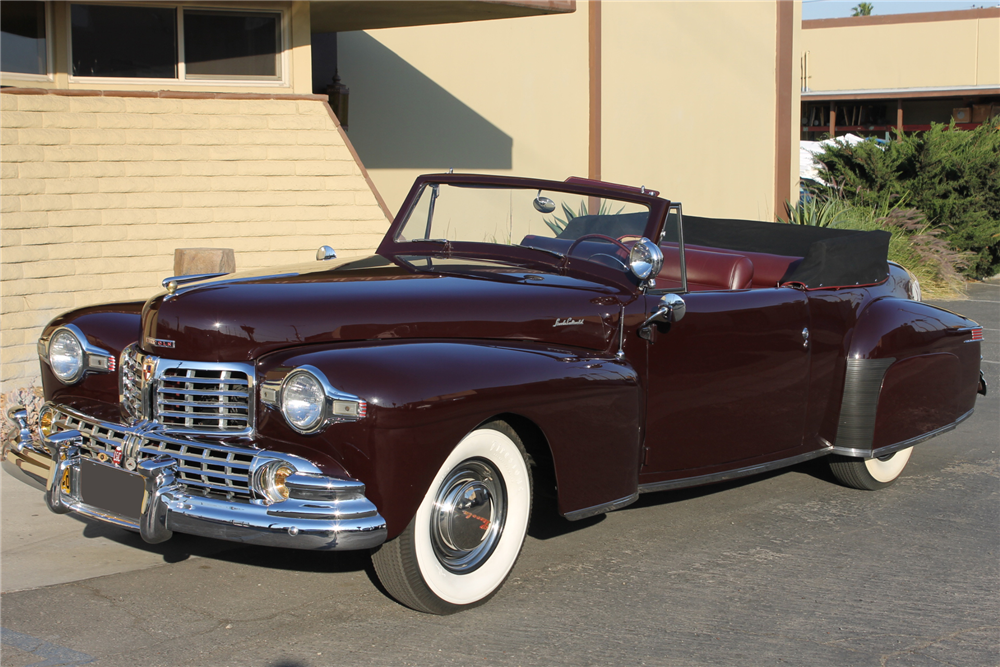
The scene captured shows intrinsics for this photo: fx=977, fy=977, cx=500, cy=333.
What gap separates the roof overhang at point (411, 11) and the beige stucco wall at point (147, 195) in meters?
1.17

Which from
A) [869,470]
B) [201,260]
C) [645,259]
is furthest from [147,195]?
[869,470]

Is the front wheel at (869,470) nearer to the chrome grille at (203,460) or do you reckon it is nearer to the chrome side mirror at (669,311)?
the chrome side mirror at (669,311)

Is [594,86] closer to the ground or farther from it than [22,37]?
farther from it

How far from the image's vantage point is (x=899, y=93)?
92.3 feet

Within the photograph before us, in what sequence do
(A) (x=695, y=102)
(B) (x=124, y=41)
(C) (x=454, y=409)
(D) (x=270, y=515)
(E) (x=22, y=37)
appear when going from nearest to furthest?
(D) (x=270, y=515) → (C) (x=454, y=409) → (E) (x=22, y=37) → (B) (x=124, y=41) → (A) (x=695, y=102)

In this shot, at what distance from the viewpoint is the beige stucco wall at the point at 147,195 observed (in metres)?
6.87

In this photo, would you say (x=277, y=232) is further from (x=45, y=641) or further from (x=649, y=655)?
(x=649, y=655)

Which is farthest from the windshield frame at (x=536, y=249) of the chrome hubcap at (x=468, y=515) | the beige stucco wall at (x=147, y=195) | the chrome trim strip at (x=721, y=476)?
the beige stucco wall at (x=147, y=195)

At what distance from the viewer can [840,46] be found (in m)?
29.1

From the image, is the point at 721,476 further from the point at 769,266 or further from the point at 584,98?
the point at 584,98

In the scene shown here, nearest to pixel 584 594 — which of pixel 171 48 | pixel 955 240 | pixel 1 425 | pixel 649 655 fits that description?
pixel 649 655

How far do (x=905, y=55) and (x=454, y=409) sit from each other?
28968 millimetres

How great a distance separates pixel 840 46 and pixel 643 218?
2773cm

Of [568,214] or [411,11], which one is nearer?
[568,214]
